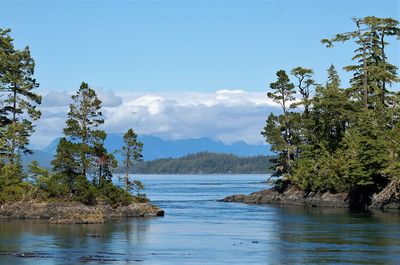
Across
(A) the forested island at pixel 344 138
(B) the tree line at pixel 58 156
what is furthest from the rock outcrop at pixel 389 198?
(B) the tree line at pixel 58 156

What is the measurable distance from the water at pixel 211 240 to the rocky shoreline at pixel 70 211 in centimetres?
235

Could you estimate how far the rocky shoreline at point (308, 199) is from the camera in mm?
89000

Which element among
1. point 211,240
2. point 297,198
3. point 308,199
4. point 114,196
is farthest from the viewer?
point 297,198

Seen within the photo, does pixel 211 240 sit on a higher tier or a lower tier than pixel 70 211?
lower

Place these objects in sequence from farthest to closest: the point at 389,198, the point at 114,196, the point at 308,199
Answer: the point at 308,199 < the point at 389,198 < the point at 114,196

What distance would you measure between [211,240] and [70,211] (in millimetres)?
21137

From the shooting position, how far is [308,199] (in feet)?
339

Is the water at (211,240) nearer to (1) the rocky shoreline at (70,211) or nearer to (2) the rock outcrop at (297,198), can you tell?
(1) the rocky shoreline at (70,211)

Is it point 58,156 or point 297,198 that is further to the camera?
point 297,198

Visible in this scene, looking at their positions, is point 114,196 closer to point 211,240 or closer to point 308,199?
point 211,240

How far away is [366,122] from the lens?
302ft

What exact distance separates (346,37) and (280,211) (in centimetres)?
2451

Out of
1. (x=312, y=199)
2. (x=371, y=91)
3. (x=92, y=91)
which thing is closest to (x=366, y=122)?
(x=371, y=91)

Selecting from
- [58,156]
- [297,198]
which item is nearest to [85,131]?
[58,156]
